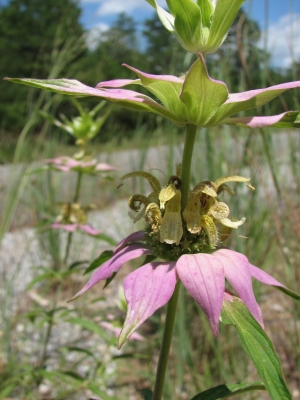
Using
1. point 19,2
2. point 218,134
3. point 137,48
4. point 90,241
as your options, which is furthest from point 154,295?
point 19,2

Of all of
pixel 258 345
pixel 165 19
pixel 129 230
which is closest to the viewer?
pixel 258 345

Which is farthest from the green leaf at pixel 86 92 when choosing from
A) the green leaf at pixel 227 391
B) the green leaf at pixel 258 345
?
the green leaf at pixel 227 391

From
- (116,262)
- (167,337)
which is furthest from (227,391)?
(116,262)

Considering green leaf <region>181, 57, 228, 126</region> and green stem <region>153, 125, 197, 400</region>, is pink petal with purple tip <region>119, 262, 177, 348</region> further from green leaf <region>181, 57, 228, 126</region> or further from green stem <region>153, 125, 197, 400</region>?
green leaf <region>181, 57, 228, 126</region>

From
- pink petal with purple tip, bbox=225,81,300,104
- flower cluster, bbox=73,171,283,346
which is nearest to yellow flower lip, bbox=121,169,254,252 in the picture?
flower cluster, bbox=73,171,283,346

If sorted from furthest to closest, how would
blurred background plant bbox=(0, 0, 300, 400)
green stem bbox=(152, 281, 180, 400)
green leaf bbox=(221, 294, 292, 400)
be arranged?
1. blurred background plant bbox=(0, 0, 300, 400)
2. green stem bbox=(152, 281, 180, 400)
3. green leaf bbox=(221, 294, 292, 400)

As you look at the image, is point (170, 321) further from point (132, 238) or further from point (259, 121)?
point (259, 121)

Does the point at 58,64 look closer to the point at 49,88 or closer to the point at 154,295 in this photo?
the point at 49,88
